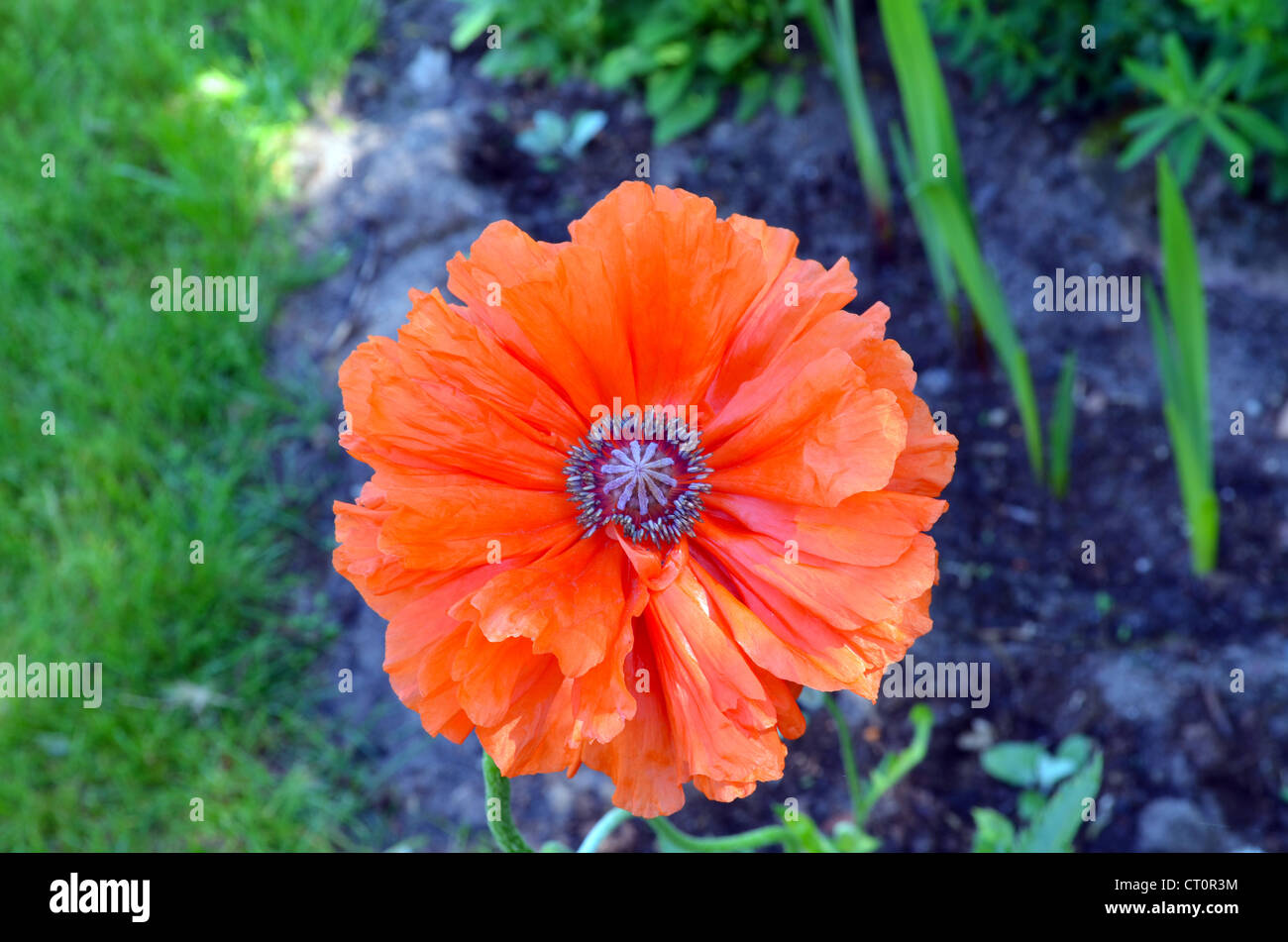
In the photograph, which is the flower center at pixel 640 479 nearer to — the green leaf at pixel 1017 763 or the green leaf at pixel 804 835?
the green leaf at pixel 804 835

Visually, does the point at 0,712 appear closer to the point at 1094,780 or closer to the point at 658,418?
the point at 658,418

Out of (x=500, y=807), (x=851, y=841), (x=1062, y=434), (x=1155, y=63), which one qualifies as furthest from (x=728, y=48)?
(x=500, y=807)

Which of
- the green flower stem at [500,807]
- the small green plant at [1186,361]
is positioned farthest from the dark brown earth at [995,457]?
the green flower stem at [500,807]

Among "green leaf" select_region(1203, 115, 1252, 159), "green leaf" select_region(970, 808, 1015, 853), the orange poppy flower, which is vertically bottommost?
"green leaf" select_region(970, 808, 1015, 853)

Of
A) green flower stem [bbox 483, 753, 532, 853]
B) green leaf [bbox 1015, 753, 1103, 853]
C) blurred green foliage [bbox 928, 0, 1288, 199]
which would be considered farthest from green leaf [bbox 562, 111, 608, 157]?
green flower stem [bbox 483, 753, 532, 853]

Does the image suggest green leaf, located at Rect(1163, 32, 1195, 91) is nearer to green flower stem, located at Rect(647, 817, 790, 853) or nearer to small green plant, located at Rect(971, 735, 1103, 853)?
small green plant, located at Rect(971, 735, 1103, 853)
